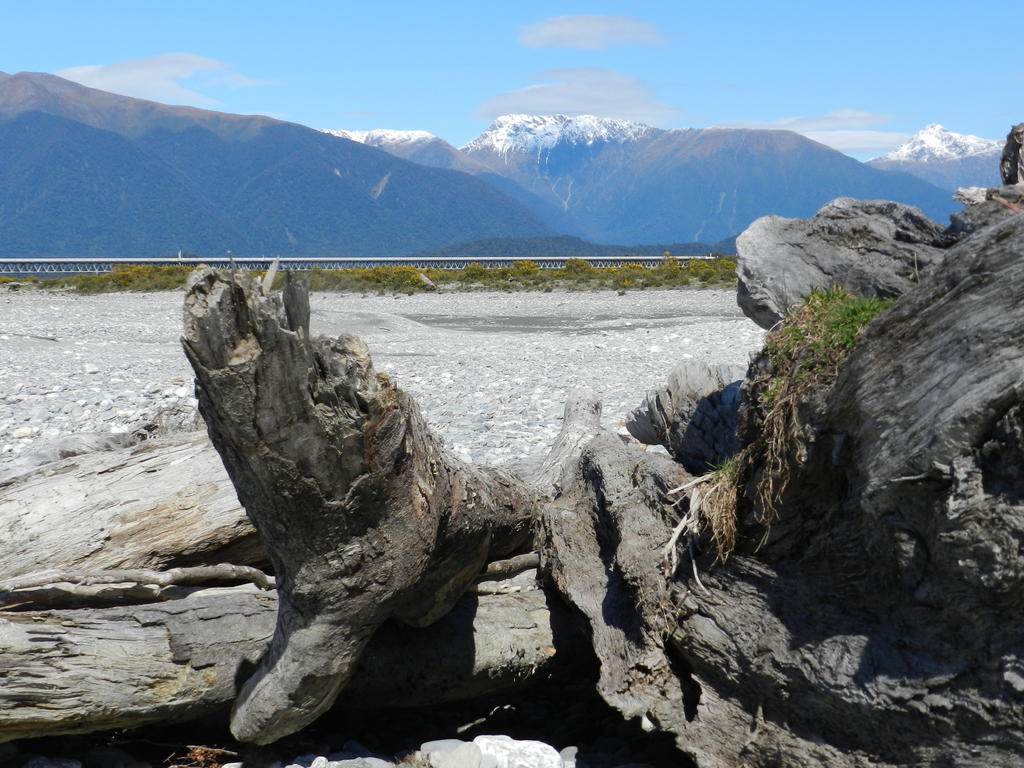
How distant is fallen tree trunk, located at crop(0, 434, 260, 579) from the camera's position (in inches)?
185

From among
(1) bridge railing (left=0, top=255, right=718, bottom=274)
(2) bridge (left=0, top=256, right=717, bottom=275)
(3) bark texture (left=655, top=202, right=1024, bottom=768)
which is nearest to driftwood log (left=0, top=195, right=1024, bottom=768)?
(3) bark texture (left=655, top=202, right=1024, bottom=768)

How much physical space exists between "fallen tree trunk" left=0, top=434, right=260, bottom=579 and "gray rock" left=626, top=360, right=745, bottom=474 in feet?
8.37

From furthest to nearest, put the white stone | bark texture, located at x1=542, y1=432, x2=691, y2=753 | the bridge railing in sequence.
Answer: the bridge railing < the white stone < bark texture, located at x1=542, y1=432, x2=691, y2=753

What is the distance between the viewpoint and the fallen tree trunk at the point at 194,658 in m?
3.76

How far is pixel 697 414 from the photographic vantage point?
18.0 ft

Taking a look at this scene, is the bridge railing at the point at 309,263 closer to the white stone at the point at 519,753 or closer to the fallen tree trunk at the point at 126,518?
the fallen tree trunk at the point at 126,518

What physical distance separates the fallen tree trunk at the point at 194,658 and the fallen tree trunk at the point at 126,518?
39 cm

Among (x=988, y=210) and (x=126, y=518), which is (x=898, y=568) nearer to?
(x=988, y=210)

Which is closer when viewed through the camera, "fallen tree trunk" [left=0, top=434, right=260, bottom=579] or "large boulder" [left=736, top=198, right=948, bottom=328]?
"large boulder" [left=736, top=198, right=948, bottom=328]

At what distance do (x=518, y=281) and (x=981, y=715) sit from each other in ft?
176

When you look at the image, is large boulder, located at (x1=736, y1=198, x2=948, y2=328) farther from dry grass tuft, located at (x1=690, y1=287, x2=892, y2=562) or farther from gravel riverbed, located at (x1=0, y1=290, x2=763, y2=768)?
gravel riverbed, located at (x1=0, y1=290, x2=763, y2=768)

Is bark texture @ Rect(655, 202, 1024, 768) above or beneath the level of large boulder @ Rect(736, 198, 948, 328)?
beneath

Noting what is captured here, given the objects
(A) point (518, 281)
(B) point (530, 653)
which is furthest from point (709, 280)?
(B) point (530, 653)

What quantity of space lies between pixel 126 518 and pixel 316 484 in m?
1.87
